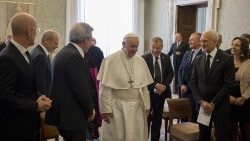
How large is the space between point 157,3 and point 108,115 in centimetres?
618

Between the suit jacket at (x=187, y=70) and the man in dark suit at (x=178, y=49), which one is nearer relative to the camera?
the suit jacket at (x=187, y=70)

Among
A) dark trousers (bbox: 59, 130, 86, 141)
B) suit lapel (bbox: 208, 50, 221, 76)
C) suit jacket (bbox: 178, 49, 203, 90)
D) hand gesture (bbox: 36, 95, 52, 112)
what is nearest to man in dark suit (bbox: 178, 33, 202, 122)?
suit jacket (bbox: 178, 49, 203, 90)

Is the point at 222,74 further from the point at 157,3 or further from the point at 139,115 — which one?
the point at 157,3

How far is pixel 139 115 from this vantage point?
3.32 m

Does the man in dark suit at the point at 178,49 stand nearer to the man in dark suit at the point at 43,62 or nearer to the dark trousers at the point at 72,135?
the man in dark suit at the point at 43,62

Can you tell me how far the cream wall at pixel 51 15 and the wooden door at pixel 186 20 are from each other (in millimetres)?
2985

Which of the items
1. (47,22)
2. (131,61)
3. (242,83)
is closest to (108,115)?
(131,61)

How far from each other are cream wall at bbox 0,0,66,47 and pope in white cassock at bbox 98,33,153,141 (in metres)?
4.44

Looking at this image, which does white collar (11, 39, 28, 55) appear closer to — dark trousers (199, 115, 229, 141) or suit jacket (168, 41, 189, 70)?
dark trousers (199, 115, 229, 141)

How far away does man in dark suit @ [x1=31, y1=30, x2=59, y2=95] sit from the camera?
7.72 ft

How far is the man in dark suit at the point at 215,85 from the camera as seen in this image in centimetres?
311

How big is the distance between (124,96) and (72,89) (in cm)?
91

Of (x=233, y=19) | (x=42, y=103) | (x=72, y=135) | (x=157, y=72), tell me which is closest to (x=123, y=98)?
(x=72, y=135)

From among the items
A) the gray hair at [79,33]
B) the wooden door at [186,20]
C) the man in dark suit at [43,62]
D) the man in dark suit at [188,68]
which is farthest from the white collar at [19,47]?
the wooden door at [186,20]
